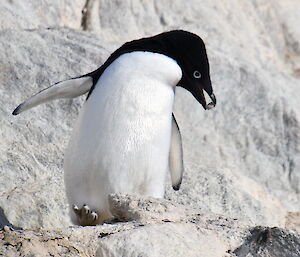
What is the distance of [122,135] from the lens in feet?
16.1

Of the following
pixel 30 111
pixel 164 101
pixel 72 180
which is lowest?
pixel 30 111

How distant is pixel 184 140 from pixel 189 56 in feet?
5.34

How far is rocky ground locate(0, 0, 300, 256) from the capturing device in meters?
3.93

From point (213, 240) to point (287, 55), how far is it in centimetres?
540

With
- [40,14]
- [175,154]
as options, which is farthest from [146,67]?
[40,14]

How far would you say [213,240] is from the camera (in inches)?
158

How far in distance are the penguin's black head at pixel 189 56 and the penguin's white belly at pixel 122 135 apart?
0.56ft

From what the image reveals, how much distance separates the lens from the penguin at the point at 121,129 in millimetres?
4906

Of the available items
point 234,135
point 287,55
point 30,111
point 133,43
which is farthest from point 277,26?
point 133,43

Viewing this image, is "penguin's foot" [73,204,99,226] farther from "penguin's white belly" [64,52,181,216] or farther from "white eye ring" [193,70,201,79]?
"white eye ring" [193,70,201,79]

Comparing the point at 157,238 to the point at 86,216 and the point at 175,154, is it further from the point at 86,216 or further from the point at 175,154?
the point at 175,154

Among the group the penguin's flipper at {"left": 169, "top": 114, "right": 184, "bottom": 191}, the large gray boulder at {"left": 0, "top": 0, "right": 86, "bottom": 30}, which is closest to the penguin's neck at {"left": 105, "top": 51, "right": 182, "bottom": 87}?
the penguin's flipper at {"left": 169, "top": 114, "right": 184, "bottom": 191}

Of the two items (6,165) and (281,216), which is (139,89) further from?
(281,216)

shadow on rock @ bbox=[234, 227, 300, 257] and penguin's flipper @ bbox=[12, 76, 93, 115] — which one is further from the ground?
shadow on rock @ bbox=[234, 227, 300, 257]
